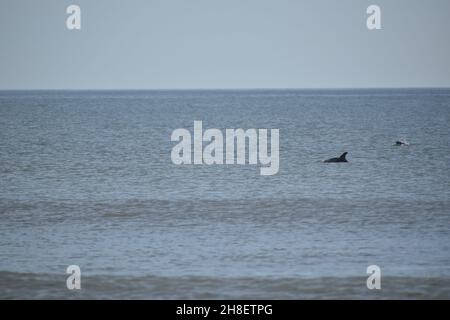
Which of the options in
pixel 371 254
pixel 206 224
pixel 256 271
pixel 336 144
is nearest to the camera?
pixel 256 271

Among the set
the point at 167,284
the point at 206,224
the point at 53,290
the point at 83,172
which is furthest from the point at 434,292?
the point at 83,172

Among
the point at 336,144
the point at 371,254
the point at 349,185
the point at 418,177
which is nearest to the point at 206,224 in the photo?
the point at 371,254

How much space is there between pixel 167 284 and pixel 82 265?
3360 millimetres

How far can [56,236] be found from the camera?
92.5ft

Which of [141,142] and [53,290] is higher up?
[141,142]

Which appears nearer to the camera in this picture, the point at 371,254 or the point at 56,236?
the point at 371,254

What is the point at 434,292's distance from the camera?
2080 cm

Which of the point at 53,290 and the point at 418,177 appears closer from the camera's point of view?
the point at 53,290

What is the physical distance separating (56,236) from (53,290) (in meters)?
7.13

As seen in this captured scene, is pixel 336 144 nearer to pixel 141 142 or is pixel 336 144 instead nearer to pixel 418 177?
pixel 141 142
